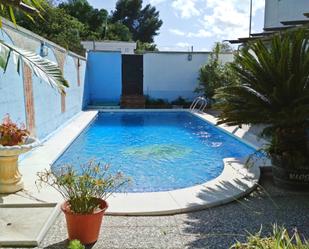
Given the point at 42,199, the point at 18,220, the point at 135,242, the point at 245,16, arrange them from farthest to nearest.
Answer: the point at 245,16 → the point at 42,199 → the point at 18,220 → the point at 135,242

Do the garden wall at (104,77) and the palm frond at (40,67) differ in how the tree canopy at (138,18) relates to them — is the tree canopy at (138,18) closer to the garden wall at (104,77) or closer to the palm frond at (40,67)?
the garden wall at (104,77)

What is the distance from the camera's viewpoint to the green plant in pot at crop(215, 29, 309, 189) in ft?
18.6

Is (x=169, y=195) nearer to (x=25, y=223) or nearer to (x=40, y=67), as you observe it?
(x=25, y=223)

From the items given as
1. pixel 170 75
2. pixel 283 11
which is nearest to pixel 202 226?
pixel 283 11

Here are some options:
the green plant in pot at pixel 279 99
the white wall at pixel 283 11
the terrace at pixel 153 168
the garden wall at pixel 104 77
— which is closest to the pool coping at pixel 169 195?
the terrace at pixel 153 168

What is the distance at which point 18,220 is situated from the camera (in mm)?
4273

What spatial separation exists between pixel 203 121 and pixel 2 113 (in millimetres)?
9146

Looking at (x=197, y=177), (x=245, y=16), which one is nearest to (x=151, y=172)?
(x=197, y=177)

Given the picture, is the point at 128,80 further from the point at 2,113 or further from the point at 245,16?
the point at 245,16

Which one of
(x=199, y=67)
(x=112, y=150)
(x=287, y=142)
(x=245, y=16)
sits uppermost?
(x=245, y=16)

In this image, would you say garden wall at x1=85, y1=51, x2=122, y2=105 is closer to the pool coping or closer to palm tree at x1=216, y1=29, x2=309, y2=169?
the pool coping

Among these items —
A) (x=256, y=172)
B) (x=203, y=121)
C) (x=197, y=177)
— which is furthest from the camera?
(x=203, y=121)

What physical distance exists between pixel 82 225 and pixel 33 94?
5.85 m

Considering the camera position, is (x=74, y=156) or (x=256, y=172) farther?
(x=74, y=156)
